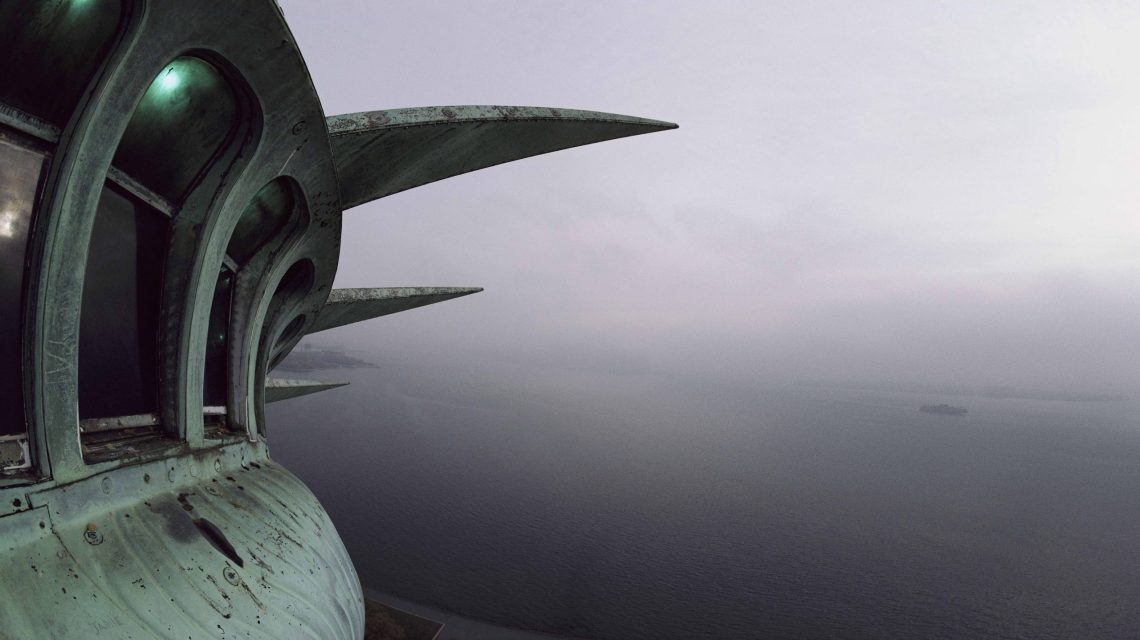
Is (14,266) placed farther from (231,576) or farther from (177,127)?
(231,576)

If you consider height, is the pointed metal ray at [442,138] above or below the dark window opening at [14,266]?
above

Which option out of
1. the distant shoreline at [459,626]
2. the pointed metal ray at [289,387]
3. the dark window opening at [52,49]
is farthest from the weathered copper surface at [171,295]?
the distant shoreline at [459,626]

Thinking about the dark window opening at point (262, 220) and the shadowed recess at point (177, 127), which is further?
the dark window opening at point (262, 220)

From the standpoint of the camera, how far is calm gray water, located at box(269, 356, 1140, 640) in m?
64.7

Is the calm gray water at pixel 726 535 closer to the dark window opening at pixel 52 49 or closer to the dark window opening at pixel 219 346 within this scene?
the dark window opening at pixel 219 346

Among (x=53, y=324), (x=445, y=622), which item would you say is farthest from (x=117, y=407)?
(x=445, y=622)

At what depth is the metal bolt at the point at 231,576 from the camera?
3.85 metres

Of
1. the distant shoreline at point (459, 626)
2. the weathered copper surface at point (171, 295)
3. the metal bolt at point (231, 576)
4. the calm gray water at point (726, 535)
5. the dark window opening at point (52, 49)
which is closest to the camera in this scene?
the dark window opening at point (52, 49)

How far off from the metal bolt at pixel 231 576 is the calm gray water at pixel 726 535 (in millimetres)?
61508

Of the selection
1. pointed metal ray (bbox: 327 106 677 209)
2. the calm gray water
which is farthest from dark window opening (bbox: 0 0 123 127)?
the calm gray water

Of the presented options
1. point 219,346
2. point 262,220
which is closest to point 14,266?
point 262,220

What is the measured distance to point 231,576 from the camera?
390cm

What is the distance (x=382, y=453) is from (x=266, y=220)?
134 m

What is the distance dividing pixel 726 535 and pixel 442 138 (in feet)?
331
